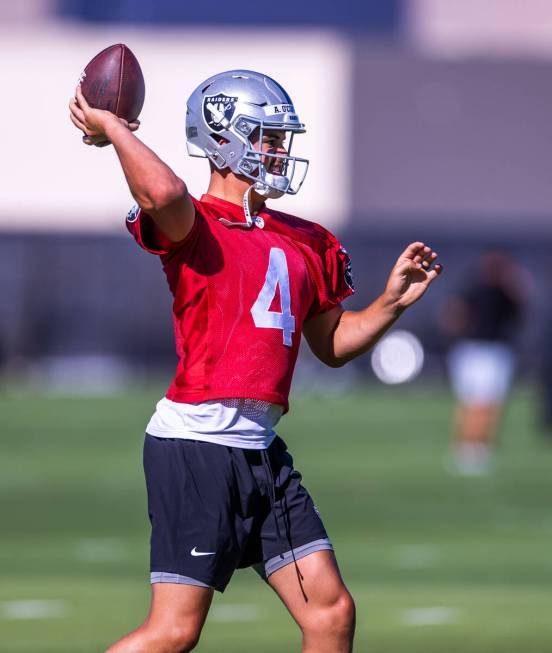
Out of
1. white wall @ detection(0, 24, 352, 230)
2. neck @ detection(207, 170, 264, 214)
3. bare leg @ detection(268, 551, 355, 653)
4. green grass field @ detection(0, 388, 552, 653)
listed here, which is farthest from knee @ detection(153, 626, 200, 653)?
white wall @ detection(0, 24, 352, 230)

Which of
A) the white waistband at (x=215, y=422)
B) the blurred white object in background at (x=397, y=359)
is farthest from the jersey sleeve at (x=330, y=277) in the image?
the blurred white object in background at (x=397, y=359)

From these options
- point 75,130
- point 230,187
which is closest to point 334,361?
point 230,187

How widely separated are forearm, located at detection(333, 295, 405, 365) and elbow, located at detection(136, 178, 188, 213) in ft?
3.34

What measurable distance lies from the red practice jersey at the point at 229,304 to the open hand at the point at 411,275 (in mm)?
350

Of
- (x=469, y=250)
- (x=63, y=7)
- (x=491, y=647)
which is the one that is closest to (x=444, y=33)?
(x=63, y=7)

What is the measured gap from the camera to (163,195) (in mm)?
5137

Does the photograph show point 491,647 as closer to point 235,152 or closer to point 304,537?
point 304,537

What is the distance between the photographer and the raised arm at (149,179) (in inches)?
202

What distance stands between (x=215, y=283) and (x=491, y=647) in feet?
10.2

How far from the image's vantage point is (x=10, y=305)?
37.8 m

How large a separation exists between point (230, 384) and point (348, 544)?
6.08m

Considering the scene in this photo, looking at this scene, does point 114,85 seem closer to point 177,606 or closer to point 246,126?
point 246,126

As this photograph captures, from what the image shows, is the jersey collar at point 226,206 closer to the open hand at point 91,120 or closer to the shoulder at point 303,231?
the shoulder at point 303,231

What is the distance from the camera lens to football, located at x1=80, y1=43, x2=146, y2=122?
554 cm
